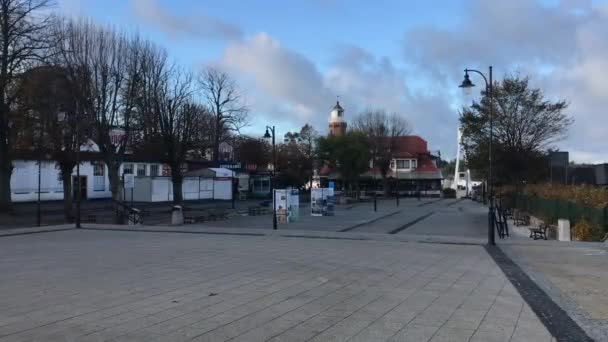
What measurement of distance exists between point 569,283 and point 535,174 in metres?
34.0

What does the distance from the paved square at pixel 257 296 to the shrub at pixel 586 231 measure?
6.35 meters

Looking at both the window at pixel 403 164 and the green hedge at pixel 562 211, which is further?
the window at pixel 403 164

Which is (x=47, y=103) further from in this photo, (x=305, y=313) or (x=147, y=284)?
(x=305, y=313)

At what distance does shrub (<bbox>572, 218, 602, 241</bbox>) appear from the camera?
20.8m

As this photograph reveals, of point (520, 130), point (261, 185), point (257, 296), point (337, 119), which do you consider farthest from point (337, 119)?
point (257, 296)

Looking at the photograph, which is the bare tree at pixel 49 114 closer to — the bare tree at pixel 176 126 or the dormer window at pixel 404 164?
the bare tree at pixel 176 126

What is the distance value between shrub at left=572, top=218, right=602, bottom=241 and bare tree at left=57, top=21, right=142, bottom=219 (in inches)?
922

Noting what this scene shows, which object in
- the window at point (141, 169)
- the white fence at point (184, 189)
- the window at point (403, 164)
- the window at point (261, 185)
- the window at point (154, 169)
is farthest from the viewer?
the window at point (403, 164)

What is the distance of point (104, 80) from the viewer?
31.9 meters

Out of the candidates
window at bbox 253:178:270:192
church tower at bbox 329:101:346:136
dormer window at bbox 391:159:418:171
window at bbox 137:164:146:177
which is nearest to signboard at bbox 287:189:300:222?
window at bbox 137:164:146:177

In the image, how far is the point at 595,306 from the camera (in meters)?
9.30

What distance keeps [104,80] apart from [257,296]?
25594mm

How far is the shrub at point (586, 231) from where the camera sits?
819 inches

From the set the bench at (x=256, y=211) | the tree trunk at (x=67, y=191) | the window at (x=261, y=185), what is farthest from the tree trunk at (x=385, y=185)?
the tree trunk at (x=67, y=191)
